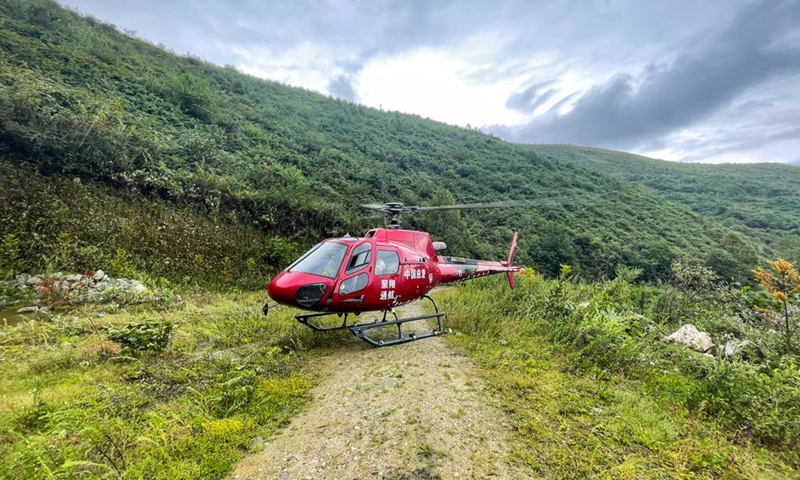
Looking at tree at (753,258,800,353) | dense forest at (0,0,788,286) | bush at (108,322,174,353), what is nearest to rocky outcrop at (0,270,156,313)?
dense forest at (0,0,788,286)

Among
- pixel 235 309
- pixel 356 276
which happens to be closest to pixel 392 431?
pixel 356 276

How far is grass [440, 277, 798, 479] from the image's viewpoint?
3232 mm

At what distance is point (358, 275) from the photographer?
6066 millimetres

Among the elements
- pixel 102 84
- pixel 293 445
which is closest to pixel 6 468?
pixel 293 445

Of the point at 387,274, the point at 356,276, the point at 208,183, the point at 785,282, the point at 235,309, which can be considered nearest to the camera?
the point at 785,282

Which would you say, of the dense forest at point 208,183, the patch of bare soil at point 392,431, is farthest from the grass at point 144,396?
the dense forest at point 208,183

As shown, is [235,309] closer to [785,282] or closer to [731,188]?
[785,282]

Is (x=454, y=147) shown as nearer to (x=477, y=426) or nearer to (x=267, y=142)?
(x=267, y=142)

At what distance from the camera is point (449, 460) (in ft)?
10.3

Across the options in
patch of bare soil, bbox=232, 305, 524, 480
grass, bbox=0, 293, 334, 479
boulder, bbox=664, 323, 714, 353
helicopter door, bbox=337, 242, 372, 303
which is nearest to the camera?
grass, bbox=0, 293, 334, 479

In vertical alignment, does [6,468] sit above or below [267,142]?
below

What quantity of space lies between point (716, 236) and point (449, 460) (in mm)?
40663

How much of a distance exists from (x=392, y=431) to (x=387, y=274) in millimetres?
3249

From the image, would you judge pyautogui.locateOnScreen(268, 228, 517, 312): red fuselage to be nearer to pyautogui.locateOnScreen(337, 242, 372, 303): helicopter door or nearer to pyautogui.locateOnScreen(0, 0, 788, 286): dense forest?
pyautogui.locateOnScreen(337, 242, 372, 303): helicopter door
